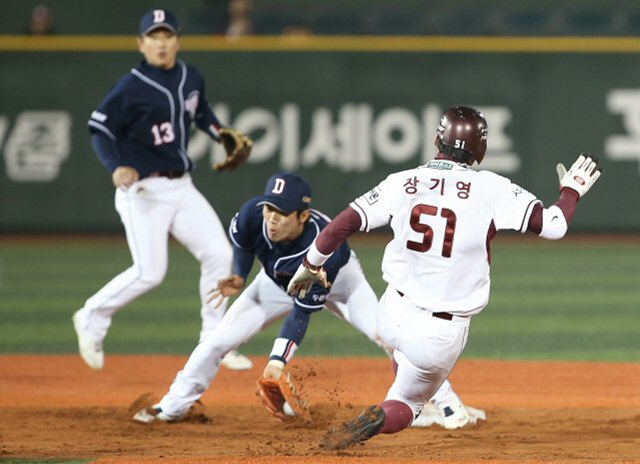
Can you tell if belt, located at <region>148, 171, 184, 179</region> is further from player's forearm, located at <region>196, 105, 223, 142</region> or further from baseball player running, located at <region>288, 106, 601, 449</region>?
baseball player running, located at <region>288, 106, 601, 449</region>

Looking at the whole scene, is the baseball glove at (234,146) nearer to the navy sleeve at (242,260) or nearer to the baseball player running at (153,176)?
the baseball player running at (153,176)

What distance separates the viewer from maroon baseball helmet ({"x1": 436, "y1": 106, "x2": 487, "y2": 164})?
520cm

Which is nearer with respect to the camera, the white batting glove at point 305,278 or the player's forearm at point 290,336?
the white batting glove at point 305,278

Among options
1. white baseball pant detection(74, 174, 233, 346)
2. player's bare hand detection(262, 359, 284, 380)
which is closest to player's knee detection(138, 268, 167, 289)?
white baseball pant detection(74, 174, 233, 346)

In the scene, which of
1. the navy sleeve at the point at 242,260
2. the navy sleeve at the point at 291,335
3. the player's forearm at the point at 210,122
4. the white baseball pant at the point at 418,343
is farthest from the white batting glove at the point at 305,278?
the player's forearm at the point at 210,122

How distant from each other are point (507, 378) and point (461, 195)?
3.32 metres

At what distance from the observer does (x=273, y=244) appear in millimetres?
6145

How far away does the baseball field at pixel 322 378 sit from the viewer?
581 cm

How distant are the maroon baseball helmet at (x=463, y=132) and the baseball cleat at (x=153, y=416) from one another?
232cm

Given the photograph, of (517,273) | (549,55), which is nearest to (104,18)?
(549,55)

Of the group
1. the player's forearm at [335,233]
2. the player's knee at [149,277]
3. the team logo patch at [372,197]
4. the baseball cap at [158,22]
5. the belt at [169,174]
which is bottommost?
the player's knee at [149,277]

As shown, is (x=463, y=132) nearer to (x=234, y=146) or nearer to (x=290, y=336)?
(x=290, y=336)

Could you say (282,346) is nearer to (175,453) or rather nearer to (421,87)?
(175,453)

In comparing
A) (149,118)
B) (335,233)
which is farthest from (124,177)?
(335,233)
